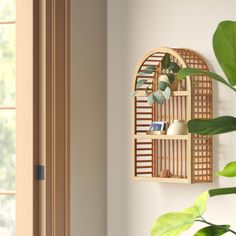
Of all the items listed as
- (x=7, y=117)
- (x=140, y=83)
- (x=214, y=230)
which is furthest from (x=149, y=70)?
(x=214, y=230)

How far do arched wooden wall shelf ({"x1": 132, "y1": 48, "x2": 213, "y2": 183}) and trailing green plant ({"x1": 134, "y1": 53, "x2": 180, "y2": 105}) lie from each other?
4 cm

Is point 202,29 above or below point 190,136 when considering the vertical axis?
above

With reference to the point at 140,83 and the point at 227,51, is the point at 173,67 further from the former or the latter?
the point at 227,51

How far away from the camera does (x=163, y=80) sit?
3.27 metres

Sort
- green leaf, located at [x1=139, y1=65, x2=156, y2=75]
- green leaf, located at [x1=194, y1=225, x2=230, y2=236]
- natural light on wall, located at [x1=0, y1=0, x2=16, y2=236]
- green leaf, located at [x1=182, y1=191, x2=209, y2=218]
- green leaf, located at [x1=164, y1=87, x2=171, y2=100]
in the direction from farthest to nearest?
natural light on wall, located at [x1=0, y1=0, x2=16, y2=236] → green leaf, located at [x1=139, y1=65, x2=156, y2=75] → green leaf, located at [x1=164, y1=87, x2=171, y2=100] → green leaf, located at [x1=182, y1=191, x2=209, y2=218] → green leaf, located at [x1=194, y1=225, x2=230, y2=236]

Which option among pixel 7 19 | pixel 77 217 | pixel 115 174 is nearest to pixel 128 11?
pixel 7 19

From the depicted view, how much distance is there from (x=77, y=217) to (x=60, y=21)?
104cm

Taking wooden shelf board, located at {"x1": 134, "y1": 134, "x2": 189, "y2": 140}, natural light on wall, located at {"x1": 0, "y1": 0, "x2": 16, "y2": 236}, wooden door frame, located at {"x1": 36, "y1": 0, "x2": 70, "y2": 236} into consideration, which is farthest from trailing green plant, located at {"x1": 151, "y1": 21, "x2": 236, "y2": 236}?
natural light on wall, located at {"x1": 0, "y1": 0, "x2": 16, "y2": 236}

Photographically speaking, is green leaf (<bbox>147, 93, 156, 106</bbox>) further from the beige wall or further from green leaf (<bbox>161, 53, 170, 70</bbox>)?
the beige wall

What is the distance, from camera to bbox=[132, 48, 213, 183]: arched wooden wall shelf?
3.23m

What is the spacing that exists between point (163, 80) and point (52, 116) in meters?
0.60

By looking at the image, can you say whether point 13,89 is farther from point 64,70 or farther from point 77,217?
point 77,217

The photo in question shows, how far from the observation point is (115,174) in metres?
3.71

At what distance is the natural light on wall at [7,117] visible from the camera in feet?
11.4
